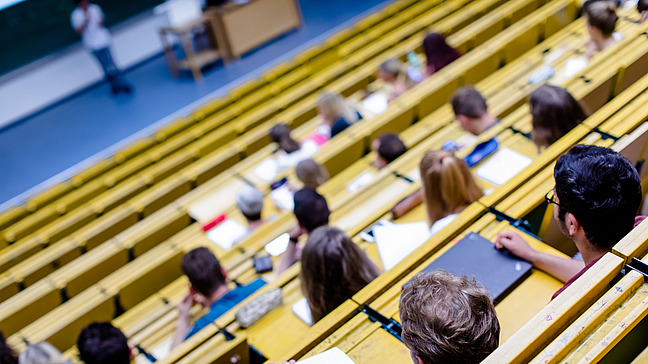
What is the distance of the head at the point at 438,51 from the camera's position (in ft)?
16.6

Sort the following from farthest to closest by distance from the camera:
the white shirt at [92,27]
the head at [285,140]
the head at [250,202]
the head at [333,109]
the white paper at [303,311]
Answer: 1. the white shirt at [92,27]
2. the head at [333,109]
3. the head at [285,140]
4. the head at [250,202]
5. the white paper at [303,311]

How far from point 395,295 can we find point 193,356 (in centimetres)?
77

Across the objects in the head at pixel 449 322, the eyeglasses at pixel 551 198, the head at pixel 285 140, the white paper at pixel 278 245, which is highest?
the head at pixel 449 322

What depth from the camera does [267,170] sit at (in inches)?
183

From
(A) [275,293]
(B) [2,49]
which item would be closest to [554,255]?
(A) [275,293]

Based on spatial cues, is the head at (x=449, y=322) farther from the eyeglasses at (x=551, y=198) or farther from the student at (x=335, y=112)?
the student at (x=335, y=112)

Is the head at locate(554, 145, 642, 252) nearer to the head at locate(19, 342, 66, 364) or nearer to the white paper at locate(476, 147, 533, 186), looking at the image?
the white paper at locate(476, 147, 533, 186)

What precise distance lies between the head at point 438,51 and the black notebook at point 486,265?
3294mm

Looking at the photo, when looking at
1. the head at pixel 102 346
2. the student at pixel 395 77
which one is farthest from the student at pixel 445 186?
the student at pixel 395 77

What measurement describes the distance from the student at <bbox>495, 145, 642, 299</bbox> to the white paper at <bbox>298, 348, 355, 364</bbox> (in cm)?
73

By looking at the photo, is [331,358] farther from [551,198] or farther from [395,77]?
[395,77]

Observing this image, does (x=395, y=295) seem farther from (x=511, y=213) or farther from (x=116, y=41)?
(x=116, y=41)

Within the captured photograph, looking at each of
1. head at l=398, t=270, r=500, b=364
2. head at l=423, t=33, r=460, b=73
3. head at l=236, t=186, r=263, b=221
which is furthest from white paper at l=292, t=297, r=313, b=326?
head at l=423, t=33, r=460, b=73

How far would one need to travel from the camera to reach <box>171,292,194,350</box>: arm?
9.53 feet
